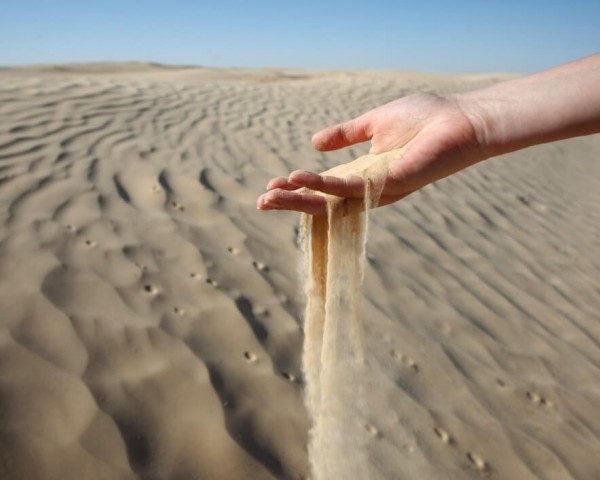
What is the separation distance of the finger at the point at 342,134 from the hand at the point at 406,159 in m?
0.10

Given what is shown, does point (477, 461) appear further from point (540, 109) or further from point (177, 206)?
point (177, 206)

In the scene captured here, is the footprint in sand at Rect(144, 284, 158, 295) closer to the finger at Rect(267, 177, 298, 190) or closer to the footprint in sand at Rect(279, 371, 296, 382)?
the footprint in sand at Rect(279, 371, 296, 382)

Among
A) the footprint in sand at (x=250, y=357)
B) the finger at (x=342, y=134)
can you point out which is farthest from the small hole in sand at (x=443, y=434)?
the finger at (x=342, y=134)

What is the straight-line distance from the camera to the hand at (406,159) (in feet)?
5.78

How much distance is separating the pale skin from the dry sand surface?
0.70 m

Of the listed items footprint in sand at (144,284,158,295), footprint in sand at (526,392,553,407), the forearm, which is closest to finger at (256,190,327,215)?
the forearm

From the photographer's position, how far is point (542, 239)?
4133mm

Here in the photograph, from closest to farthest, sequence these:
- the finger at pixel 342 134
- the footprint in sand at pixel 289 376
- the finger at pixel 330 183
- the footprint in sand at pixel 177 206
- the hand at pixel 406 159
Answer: the finger at pixel 330 183, the hand at pixel 406 159, the footprint in sand at pixel 289 376, the finger at pixel 342 134, the footprint in sand at pixel 177 206

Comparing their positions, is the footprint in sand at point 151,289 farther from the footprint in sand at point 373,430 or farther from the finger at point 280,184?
the footprint in sand at point 373,430

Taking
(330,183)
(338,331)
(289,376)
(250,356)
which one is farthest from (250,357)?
(330,183)

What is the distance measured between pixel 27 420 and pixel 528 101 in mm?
1900

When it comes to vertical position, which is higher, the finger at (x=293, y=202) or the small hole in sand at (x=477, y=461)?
the finger at (x=293, y=202)

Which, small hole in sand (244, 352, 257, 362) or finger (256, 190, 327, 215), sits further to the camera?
small hole in sand (244, 352, 257, 362)

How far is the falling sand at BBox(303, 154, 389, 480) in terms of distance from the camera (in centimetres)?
181
